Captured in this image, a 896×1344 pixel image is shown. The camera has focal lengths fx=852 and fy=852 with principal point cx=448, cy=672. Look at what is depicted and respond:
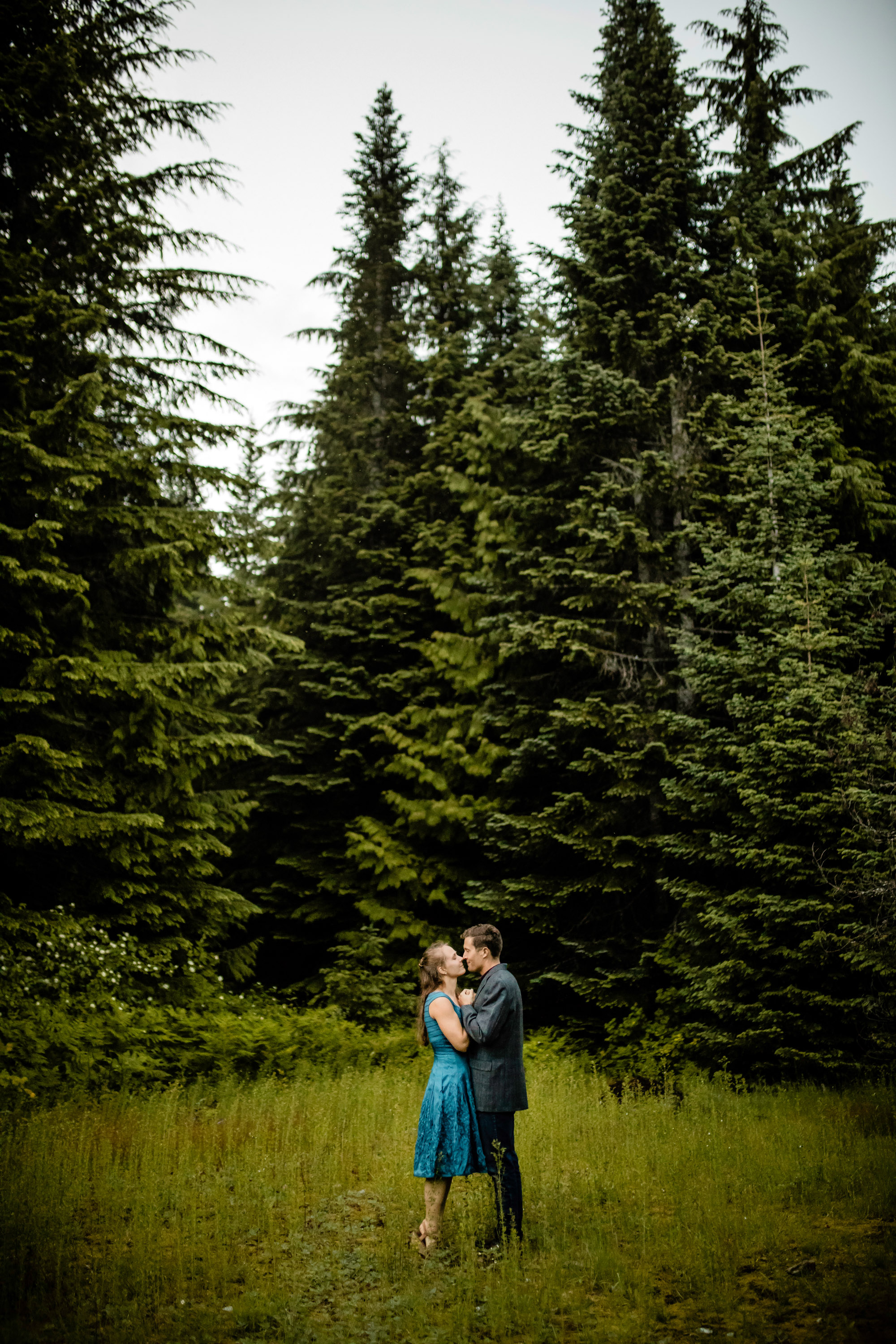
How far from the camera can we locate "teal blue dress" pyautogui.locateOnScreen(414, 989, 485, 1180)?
5.11 metres

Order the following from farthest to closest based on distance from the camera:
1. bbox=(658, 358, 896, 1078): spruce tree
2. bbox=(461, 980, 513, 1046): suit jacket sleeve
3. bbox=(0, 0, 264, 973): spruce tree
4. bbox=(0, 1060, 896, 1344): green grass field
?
1. bbox=(0, 0, 264, 973): spruce tree
2. bbox=(658, 358, 896, 1078): spruce tree
3. bbox=(461, 980, 513, 1046): suit jacket sleeve
4. bbox=(0, 1060, 896, 1344): green grass field

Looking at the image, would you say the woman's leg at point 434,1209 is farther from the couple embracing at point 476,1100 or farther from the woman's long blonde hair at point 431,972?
the woman's long blonde hair at point 431,972

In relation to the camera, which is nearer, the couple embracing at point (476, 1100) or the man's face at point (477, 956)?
the couple embracing at point (476, 1100)

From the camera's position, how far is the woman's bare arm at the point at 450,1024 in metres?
5.16

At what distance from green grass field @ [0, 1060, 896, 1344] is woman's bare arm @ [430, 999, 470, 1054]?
1165 mm

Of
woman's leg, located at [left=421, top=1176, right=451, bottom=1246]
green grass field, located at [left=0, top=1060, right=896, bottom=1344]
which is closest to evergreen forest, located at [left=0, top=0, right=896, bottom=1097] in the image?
green grass field, located at [left=0, top=1060, right=896, bottom=1344]

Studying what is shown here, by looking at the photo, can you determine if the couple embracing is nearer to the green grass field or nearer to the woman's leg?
the woman's leg

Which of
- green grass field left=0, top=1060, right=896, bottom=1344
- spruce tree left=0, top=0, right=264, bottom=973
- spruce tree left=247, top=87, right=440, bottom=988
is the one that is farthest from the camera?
spruce tree left=247, top=87, right=440, bottom=988

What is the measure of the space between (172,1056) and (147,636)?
543cm

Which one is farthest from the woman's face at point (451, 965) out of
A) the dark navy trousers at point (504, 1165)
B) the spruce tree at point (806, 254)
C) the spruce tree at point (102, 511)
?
the spruce tree at point (806, 254)

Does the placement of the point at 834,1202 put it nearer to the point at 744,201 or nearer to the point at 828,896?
the point at 828,896

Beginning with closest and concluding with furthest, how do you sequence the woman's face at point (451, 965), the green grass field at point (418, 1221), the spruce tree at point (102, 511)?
1. the green grass field at point (418, 1221)
2. the woman's face at point (451, 965)
3. the spruce tree at point (102, 511)

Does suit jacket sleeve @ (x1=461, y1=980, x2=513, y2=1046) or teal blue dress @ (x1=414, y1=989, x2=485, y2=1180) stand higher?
suit jacket sleeve @ (x1=461, y1=980, x2=513, y2=1046)

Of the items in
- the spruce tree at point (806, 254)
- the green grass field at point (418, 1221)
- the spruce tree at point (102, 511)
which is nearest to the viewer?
the green grass field at point (418, 1221)
